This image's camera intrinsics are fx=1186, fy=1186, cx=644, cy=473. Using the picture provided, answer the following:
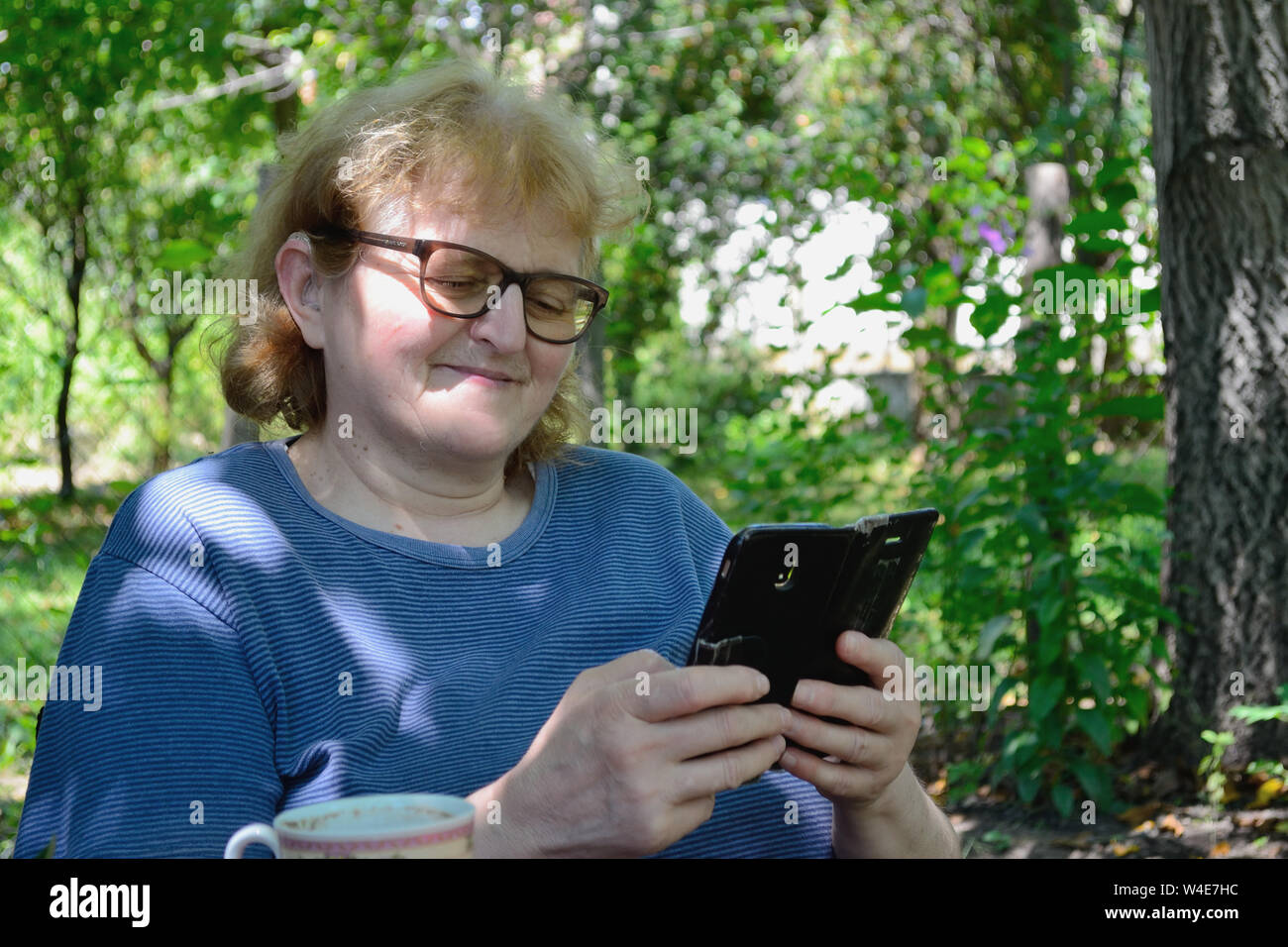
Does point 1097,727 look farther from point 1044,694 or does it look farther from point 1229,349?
point 1229,349

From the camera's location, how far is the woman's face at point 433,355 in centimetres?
169

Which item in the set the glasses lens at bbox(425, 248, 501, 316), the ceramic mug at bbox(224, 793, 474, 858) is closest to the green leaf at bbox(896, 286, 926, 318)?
the glasses lens at bbox(425, 248, 501, 316)

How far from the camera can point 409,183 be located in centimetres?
174

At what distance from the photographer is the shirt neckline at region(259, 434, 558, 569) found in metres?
1.69

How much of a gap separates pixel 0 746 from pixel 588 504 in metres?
3.25

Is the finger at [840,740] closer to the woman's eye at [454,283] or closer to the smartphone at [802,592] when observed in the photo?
the smartphone at [802,592]

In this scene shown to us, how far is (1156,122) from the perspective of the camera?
3.43m

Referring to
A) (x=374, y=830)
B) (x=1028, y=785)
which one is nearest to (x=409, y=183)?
(x=374, y=830)

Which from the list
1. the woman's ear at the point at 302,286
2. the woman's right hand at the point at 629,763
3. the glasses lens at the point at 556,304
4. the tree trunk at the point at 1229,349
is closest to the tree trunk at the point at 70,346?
the woman's ear at the point at 302,286

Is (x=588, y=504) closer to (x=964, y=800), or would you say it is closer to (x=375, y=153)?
(x=375, y=153)

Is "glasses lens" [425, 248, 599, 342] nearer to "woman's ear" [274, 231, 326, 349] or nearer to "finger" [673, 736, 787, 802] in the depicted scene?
"woman's ear" [274, 231, 326, 349]

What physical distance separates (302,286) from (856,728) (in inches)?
42.2

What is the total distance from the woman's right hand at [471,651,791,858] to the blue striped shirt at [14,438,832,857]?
0.87 feet
